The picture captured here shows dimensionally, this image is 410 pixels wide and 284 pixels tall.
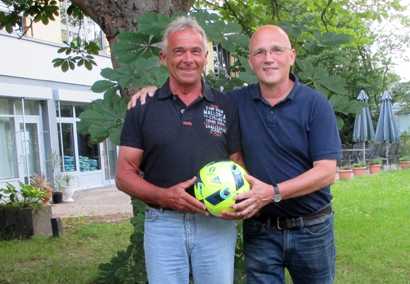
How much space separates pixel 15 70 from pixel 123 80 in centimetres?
1513

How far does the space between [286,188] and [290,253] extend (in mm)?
468

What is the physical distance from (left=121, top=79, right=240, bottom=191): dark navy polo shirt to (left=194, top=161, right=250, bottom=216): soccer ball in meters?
0.13

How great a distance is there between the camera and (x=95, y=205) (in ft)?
50.5

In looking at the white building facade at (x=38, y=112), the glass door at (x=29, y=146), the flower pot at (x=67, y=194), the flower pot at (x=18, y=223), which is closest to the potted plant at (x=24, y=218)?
the flower pot at (x=18, y=223)

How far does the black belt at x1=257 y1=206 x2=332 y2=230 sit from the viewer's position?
10.2ft

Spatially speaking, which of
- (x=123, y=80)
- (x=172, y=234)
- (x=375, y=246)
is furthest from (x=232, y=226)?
(x=375, y=246)

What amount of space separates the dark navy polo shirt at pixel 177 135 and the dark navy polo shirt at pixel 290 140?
0.40ft

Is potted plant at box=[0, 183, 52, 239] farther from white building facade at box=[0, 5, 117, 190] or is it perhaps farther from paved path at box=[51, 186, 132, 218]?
white building facade at box=[0, 5, 117, 190]

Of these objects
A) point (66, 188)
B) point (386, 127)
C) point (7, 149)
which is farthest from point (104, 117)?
point (386, 127)

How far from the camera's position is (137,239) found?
182 inches

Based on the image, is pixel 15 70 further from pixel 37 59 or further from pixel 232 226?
pixel 232 226

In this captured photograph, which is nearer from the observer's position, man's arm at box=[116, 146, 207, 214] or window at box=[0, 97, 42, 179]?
man's arm at box=[116, 146, 207, 214]

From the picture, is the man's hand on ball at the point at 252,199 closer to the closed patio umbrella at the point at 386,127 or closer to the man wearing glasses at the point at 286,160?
the man wearing glasses at the point at 286,160

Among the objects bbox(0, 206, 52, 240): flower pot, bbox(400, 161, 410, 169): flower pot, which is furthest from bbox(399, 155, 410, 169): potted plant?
bbox(0, 206, 52, 240): flower pot
